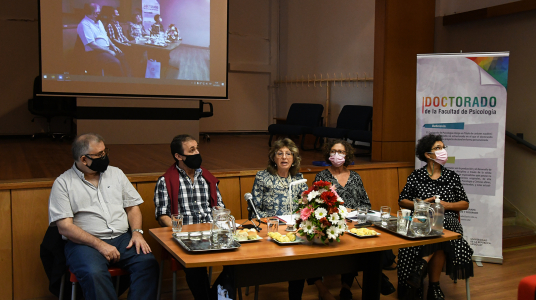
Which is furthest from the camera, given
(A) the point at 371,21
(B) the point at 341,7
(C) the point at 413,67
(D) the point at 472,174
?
(B) the point at 341,7

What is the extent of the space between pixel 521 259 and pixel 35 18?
9.19 m

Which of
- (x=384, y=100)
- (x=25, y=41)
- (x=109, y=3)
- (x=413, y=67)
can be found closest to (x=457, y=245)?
(x=384, y=100)

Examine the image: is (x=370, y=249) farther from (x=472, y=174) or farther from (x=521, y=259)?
(x=521, y=259)

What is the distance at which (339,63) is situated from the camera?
884cm

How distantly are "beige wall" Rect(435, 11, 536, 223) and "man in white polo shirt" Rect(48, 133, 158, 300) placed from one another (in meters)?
4.27

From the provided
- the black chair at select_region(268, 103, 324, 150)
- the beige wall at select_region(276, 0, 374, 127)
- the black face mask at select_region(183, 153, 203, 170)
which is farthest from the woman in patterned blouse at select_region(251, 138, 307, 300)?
the beige wall at select_region(276, 0, 374, 127)

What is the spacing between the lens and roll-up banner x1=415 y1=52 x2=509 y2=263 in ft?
14.2

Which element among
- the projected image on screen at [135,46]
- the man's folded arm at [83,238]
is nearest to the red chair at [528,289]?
the man's folded arm at [83,238]

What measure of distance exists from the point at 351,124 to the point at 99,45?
4118mm

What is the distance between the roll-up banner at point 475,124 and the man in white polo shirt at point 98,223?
3020 millimetres

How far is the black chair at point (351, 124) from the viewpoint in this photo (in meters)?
7.14

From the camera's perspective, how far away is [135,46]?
18.0 ft

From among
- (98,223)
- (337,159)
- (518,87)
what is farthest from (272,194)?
(518,87)

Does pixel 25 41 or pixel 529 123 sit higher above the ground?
pixel 25 41
